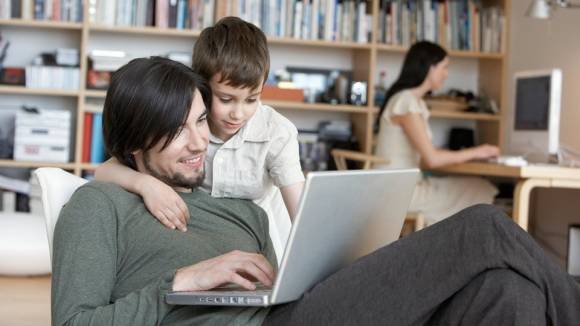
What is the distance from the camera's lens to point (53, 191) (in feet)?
5.44

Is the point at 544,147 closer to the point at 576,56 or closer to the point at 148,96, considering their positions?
the point at 576,56

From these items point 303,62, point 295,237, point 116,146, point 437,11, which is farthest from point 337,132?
point 295,237

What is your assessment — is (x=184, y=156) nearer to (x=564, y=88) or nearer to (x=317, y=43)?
(x=317, y=43)

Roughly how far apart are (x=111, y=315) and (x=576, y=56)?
3785mm

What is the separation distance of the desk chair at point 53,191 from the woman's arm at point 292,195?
0.48 meters

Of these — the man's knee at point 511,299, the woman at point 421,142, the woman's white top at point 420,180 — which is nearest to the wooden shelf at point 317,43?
the woman at point 421,142

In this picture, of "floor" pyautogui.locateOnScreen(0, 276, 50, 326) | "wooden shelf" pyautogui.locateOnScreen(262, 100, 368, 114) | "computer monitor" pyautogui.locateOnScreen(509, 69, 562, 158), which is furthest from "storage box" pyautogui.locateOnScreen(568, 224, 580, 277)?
"floor" pyautogui.locateOnScreen(0, 276, 50, 326)

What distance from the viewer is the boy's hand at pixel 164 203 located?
63.7 inches

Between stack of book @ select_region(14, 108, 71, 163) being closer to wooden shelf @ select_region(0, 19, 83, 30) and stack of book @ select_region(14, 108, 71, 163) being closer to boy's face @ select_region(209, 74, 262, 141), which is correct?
wooden shelf @ select_region(0, 19, 83, 30)

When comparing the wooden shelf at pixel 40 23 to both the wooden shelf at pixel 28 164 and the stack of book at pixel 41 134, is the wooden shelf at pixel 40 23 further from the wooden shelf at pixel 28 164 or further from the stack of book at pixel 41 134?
the wooden shelf at pixel 28 164

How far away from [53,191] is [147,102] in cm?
23

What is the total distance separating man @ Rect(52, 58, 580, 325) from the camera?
4.32ft

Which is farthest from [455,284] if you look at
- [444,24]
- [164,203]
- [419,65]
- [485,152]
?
[444,24]

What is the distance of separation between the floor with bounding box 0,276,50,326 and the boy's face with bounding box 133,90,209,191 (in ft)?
4.33
